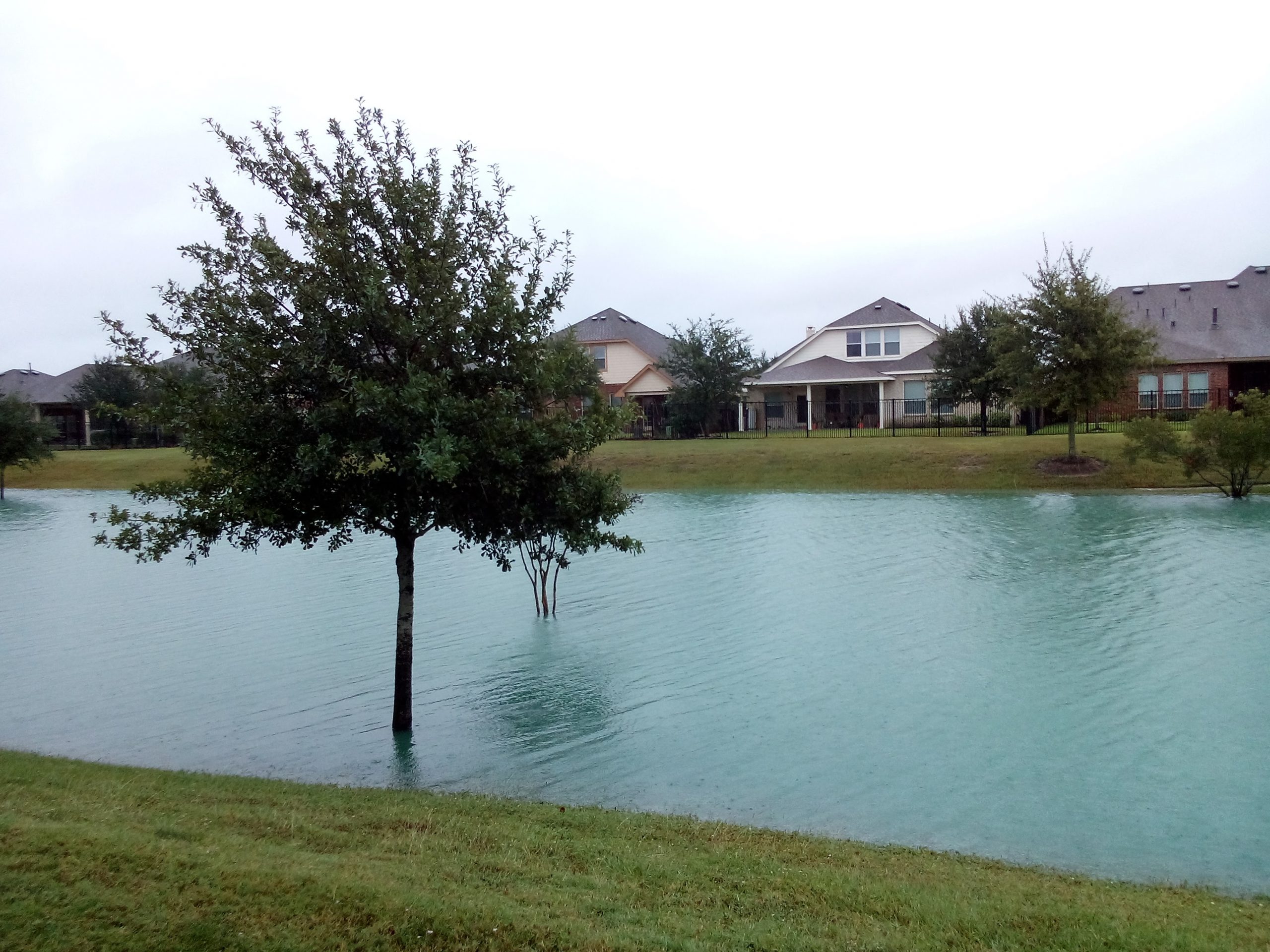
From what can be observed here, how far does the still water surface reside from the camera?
9.23 metres

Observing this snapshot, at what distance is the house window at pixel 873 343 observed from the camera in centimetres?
6247

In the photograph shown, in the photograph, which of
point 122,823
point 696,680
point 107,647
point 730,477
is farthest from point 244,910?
point 730,477

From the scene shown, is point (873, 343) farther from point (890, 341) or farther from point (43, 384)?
point (43, 384)

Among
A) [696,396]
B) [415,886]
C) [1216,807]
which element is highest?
[696,396]

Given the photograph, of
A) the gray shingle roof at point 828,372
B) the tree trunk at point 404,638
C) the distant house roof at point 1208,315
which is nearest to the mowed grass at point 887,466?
the gray shingle roof at point 828,372

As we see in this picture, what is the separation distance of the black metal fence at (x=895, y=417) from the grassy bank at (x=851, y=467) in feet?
7.79

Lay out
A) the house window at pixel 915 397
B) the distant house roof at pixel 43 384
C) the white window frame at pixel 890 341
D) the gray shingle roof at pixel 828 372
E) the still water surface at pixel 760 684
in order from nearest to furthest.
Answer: the still water surface at pixel 760 684
the house window at pixel 915 397
the gray shingle roof at pixel 828 372
the white window frame at pixel 890 341
the distant house roof at pixel 43 384

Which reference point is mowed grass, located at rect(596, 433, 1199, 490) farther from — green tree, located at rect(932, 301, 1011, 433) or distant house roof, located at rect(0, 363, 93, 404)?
distant house roof, located at rect(0, 363, 93, 404)

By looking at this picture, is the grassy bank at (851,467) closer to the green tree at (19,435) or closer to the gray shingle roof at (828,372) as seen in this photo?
the green tree at (19,435)

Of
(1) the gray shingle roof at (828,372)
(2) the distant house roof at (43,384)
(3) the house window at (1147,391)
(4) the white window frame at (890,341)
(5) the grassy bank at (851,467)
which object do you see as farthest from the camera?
(2) the distant house roof at (43,384)

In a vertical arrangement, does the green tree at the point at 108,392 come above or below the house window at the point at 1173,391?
above

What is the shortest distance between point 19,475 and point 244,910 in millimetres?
58450

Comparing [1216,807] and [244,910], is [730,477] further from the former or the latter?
[244,910]

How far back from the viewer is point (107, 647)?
1645 centimetres
